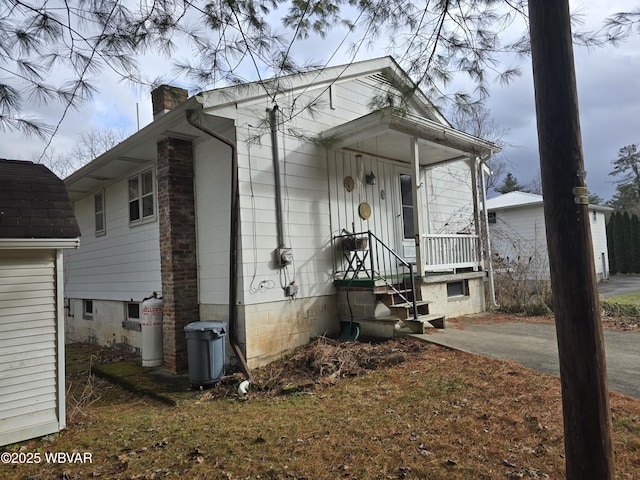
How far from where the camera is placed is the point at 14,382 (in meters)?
4.33

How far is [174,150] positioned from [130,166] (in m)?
1.95

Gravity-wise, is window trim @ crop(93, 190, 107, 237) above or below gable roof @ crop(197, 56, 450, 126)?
below

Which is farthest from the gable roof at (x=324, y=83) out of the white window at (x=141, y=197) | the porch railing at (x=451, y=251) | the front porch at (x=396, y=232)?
the white window at (x=141, y=197)

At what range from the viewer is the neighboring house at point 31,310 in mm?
4301

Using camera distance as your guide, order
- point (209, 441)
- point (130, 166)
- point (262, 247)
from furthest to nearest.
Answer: point (130, 166), point (262, 247), point (209, 441)

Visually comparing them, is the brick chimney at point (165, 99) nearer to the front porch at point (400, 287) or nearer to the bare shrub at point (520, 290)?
the front porch at point (400, 287)

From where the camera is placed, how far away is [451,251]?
855 cm

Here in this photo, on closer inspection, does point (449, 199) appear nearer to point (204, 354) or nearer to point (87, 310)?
point (204, 354)

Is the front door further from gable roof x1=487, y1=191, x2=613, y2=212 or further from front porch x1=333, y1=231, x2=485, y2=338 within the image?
gable roof x1=487, y1=191, x2=613, y2=212

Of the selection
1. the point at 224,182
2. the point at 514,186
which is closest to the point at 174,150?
the point at 224,182

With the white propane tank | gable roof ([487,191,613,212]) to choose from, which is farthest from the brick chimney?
gable roof ([487,191,613,212])

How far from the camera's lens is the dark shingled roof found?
4.38 metres

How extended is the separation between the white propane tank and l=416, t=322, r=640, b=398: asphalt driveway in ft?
14.8

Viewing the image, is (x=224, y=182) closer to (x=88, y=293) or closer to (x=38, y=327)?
(x=38, y=327)
